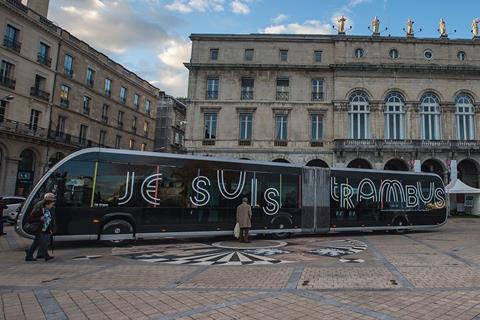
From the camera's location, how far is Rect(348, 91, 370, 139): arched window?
3195 centimetres

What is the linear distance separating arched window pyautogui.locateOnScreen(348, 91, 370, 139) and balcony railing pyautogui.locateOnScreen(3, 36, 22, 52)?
95.9 feet

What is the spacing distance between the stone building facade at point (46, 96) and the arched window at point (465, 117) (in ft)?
119

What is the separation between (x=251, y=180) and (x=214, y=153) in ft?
60.0

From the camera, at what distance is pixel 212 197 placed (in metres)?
13.6

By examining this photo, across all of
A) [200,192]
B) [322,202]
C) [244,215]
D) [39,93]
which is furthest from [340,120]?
[39,93]

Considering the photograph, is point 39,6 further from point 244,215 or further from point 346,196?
point 346,196

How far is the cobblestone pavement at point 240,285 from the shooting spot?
5.06 m

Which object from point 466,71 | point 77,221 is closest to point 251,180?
point 77,221

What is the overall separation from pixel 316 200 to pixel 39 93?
94.5 ft

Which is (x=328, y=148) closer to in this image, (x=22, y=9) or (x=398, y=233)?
(x=398, y=233)

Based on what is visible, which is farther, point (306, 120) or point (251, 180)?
point (306, 120)

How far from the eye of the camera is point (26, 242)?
12656 mm

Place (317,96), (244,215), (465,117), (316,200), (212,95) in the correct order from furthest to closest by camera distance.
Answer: (212,95), (317,96), (465,117), (316,200), (244,215)

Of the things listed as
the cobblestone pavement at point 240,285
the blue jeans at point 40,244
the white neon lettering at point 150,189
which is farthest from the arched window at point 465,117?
the blue jeans at point 40,244
